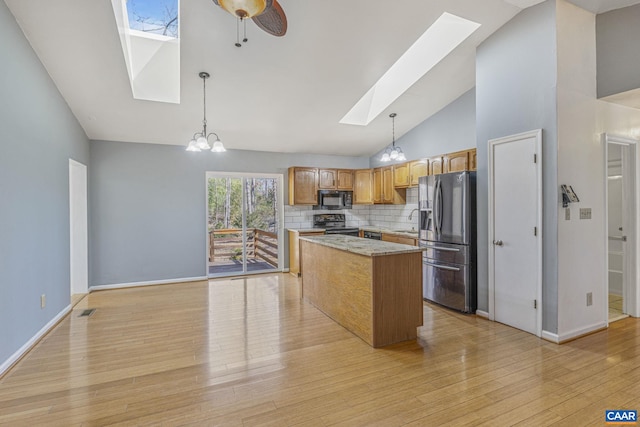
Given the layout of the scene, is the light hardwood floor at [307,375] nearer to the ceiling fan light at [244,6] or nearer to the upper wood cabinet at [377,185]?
the ceiling fan light at [244,6]

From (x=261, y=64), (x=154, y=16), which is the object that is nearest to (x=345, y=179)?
(x=261, y=64)

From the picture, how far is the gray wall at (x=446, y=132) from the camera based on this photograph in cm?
471

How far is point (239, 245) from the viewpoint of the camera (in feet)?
20.5

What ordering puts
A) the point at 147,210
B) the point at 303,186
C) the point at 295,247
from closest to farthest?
the point at 147,210, the point at 295,247, the point at 303,186

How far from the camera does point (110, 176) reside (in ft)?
17.3

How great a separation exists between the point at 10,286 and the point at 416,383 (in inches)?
138

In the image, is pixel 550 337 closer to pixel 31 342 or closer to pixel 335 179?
pixel 335 179

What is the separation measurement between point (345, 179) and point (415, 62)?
9.46 feet

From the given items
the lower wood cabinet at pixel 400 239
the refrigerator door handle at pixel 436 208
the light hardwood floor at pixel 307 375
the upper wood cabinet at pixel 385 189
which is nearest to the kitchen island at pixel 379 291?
the light hardwood floor at pixel 307 375

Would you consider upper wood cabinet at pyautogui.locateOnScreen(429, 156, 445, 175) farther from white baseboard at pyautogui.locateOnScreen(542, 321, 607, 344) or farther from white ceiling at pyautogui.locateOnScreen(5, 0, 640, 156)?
white baseboard at pyautogui.locateOnScreen(542, 321, 607, 344)

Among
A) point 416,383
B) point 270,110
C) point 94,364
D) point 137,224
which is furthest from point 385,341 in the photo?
point 137,224

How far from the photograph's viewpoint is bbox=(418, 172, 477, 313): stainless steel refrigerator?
12.7ft

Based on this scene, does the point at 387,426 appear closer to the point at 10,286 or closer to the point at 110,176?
the point at 10,286

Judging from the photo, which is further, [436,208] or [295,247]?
[295,247]
